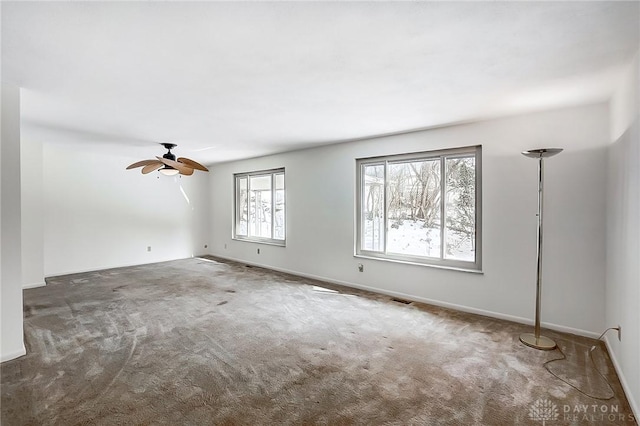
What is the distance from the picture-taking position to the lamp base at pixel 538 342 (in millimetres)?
2806

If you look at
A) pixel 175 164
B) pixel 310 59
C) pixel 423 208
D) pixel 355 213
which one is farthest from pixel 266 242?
pixel 310 59

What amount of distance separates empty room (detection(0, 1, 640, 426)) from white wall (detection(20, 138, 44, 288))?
0.03 m

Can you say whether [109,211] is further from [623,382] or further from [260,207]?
[623,382]

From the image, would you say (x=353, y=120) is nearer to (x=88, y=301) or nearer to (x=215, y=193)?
(x=88, y=301)

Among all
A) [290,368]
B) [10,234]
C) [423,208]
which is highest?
[423,208]

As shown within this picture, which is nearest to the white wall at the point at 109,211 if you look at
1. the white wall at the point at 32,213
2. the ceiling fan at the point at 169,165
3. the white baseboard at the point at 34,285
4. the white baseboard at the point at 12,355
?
the white wall at the point at 32,213

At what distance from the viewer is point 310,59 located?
2131mm

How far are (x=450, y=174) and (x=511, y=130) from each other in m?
0.83

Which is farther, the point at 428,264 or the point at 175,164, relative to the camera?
the point at 175,164

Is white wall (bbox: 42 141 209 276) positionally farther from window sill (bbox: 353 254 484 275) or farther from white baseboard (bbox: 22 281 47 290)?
window sill (bbox: 353 254 484 275)

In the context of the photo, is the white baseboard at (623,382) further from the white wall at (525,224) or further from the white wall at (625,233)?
the white wall at (525,224)

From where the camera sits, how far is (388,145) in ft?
14.8

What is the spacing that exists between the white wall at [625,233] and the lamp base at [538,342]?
44 cm

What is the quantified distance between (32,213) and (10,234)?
3.02 metres
